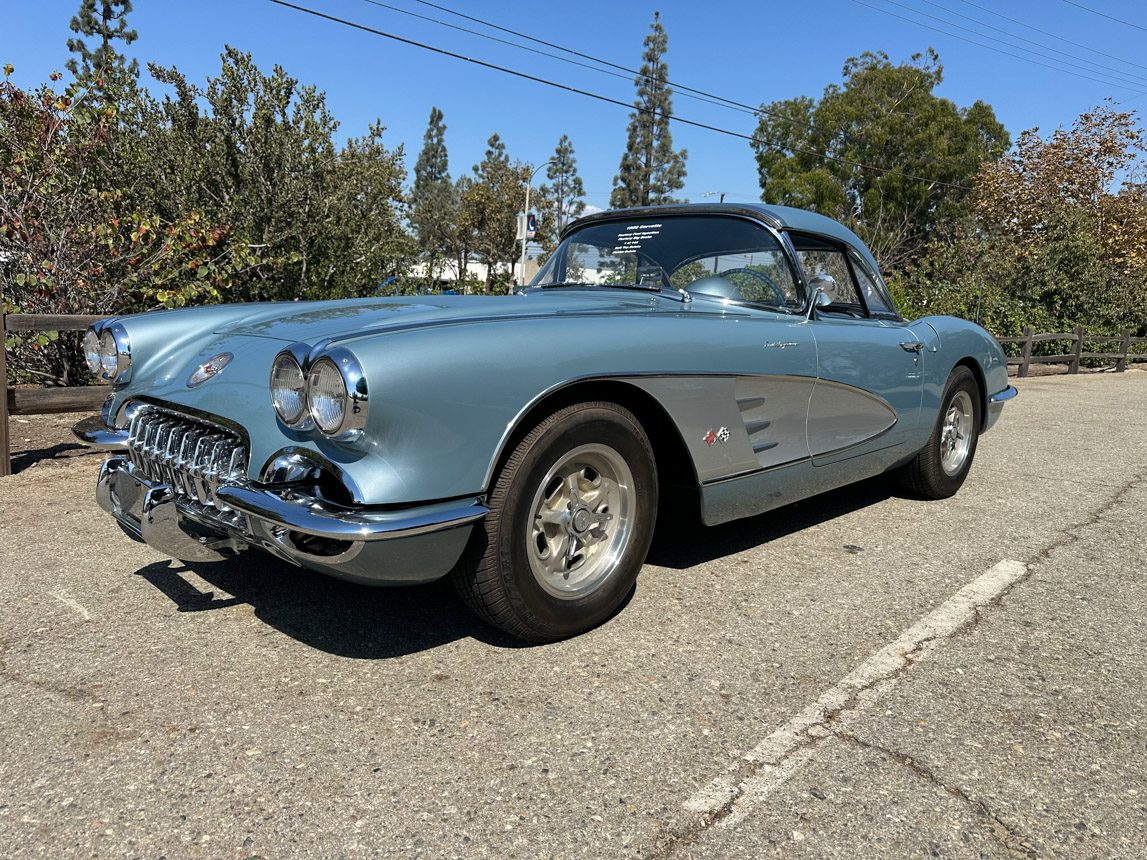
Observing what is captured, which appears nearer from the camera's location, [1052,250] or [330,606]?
[330,606]

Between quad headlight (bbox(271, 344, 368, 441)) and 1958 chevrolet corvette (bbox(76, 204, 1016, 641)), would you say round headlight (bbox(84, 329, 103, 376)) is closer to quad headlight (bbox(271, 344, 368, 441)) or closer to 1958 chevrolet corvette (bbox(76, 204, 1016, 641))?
1958 chevrolet corvette (bbox(76, 204, 1016, 641))

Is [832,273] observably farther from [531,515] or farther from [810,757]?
[810,757]

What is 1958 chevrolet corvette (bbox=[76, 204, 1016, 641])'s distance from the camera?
2.24 m

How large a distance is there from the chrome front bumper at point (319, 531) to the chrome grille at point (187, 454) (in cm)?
5

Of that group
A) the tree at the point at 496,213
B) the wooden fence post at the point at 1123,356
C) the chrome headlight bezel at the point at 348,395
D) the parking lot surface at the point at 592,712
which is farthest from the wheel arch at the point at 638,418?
the tree at the point at 496,213

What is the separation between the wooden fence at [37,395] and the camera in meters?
4.85

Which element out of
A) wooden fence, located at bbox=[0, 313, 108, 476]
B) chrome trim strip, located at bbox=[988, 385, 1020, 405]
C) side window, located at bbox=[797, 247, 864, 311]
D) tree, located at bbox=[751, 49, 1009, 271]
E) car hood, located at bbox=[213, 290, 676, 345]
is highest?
tree, located at bbox=[751, 49, 1009, 271]

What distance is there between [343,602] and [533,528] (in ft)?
2.93

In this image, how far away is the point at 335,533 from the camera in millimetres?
2123

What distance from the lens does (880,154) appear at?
3872cm

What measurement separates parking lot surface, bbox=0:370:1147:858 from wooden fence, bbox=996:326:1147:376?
13.8 metres

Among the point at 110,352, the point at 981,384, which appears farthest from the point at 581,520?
the point at 981,384

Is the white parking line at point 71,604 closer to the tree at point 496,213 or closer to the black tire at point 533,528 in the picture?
the black tire at point 533,528

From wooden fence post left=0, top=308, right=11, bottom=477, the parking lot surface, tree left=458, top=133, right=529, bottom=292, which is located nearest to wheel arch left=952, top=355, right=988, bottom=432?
the parking lot surface
